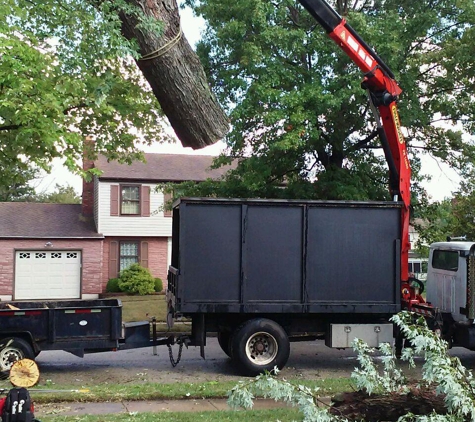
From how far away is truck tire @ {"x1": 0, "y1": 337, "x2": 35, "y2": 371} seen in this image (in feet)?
33.8

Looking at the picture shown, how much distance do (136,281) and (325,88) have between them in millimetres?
14431

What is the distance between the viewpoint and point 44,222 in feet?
93.1

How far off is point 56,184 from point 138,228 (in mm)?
24235

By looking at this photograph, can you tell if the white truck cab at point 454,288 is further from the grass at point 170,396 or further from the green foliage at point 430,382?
the green foliage at point 430,382

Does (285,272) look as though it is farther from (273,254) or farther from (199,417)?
(199,417)

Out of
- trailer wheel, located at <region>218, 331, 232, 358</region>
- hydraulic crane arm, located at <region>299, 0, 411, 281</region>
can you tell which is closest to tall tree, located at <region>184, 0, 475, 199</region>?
hydraulic crane arm, located at <region>299, 0, 411, 281</region>

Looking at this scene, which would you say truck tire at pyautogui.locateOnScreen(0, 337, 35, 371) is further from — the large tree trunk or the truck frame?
the large tree trunk

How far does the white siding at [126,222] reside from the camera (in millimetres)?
27688

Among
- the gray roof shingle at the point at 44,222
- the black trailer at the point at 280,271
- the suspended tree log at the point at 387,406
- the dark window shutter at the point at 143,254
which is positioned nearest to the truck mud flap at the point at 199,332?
the black trailer at the point at 280,271

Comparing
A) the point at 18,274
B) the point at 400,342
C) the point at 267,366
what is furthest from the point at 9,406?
the point at 18,274

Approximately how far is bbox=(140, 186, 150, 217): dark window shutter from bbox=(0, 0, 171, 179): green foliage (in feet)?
40.1

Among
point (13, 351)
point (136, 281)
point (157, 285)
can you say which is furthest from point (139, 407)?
point (157, 285)

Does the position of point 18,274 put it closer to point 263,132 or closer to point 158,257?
point 158,257

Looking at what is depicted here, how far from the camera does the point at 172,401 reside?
29.0 ft
